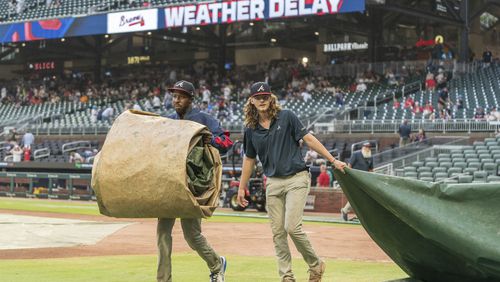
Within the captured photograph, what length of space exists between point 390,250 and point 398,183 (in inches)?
27.4

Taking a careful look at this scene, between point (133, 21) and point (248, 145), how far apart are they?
32.5 meters

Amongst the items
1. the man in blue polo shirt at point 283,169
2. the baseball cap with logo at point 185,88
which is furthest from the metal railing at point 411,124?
the baseball cap with logo at point 185,88

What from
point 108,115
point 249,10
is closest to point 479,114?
point 249,10

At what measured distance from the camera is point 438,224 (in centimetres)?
703

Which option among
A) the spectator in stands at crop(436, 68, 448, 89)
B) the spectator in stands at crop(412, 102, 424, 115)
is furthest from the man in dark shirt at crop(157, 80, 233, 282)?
the spectator in stands at crop(436, 68, 448, 89)

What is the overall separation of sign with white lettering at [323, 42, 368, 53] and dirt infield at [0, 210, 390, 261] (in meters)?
27.0

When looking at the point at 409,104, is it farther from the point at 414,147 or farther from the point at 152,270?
the point at 152,270

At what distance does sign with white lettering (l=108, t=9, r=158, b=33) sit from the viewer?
3912cm

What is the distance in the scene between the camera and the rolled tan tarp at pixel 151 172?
7238 millimetres

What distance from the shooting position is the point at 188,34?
4822 centimetres

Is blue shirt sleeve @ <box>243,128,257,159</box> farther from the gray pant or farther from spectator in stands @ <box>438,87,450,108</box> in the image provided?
spectator in stands @ <box>438,87,450,108</box>

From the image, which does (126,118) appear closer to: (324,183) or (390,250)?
(390,250)

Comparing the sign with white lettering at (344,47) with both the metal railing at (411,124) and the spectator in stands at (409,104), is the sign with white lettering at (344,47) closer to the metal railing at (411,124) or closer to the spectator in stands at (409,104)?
the spectator in stands at (409,104)

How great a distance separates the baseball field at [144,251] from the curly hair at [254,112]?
1.75 m
